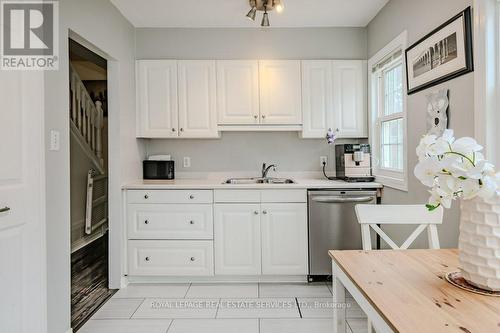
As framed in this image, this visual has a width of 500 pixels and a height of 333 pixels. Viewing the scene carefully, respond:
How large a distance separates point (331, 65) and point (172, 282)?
2679mm

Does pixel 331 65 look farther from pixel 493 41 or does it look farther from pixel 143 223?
pixel 143 223

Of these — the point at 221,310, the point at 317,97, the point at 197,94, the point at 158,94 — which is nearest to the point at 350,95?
the point at 317,97

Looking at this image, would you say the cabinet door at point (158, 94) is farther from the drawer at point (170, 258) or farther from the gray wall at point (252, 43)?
the drawer at point (170, 258)

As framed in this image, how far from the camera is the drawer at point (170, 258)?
300cm

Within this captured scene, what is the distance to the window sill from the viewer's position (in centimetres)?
260

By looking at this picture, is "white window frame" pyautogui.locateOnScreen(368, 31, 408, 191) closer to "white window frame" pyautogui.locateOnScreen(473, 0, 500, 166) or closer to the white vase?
"white window frame" pyautogui.locateOnScreen(473, 0, 500, 166)

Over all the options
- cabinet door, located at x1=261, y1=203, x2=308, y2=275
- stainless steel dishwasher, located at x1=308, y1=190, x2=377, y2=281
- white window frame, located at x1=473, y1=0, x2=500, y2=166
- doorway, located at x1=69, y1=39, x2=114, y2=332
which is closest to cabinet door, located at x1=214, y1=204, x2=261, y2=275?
cabinet door, located at x1=261, y1=203, x2=308, y2=275

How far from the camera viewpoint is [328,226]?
2.97 metres

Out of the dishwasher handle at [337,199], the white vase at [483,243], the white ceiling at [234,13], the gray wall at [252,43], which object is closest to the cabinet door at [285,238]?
the dishwasher handle at [337,199]

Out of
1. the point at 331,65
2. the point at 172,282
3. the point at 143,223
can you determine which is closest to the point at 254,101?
the point at 331,65

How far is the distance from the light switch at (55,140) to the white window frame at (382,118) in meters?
2.50

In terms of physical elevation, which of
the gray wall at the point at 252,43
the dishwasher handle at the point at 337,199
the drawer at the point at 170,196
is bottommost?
the dishwasher handle at the point at 337,199

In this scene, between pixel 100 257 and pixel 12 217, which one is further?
pixel 100 257

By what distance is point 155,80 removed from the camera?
11.0 feet
